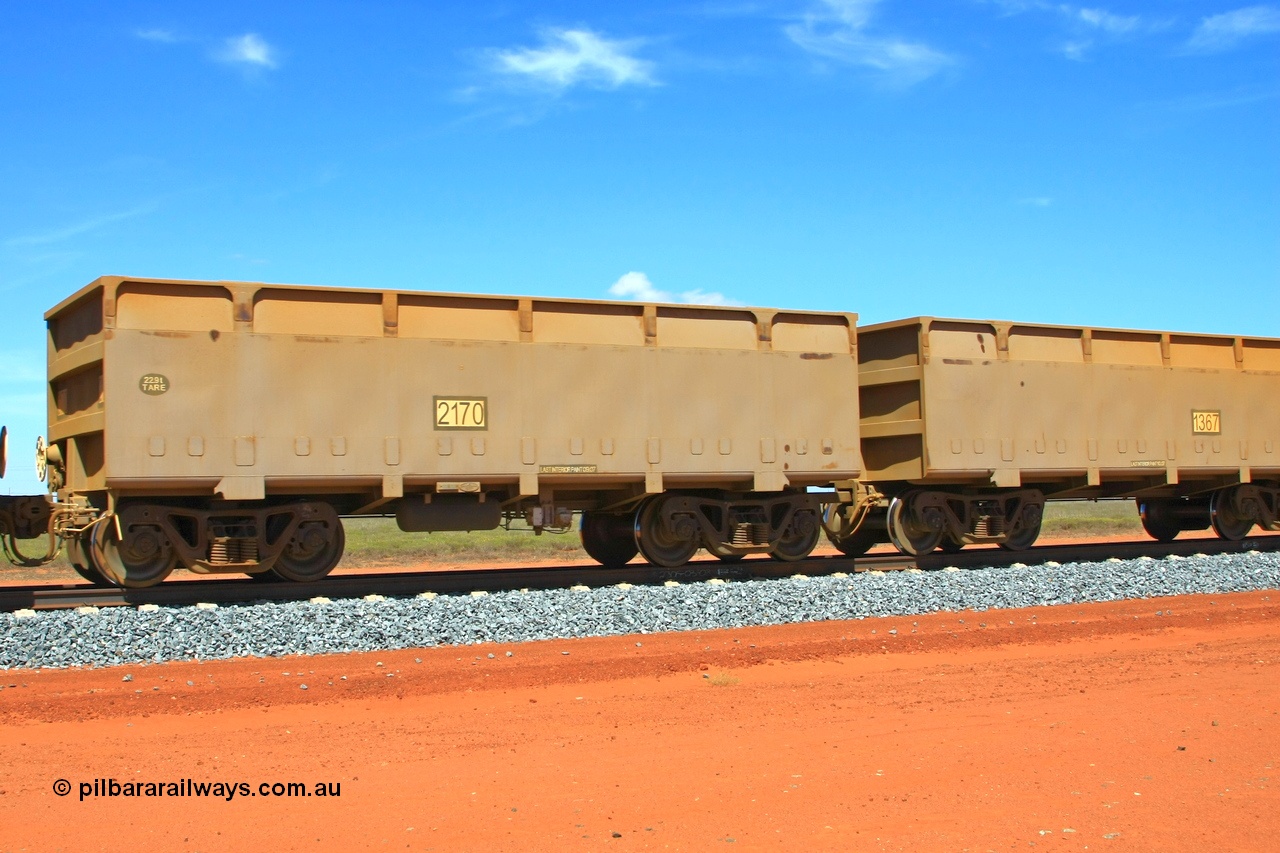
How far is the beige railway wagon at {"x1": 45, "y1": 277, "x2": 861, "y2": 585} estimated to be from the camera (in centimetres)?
1140

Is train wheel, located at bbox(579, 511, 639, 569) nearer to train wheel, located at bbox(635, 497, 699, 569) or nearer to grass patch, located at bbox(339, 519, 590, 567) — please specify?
train wheel, located at bbox(635, 497, 699, 569)

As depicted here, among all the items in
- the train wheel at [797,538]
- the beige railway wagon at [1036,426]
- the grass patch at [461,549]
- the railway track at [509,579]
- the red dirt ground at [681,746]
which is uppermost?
the beige railway wagon at [1036,426]

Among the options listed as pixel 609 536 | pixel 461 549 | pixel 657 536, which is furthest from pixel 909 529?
pixel 461 549

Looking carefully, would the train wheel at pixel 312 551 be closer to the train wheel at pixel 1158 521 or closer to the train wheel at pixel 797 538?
the train wheel at pixel 797 538

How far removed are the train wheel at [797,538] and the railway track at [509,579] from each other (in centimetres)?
27

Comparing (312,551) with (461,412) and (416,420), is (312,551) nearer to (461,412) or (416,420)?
(416,420)

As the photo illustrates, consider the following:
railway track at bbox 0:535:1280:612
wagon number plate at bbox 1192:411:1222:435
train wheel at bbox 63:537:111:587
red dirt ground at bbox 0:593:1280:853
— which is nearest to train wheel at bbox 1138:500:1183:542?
wagon number plate at bbox 1192:411:1222:435

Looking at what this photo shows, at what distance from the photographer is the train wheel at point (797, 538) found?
14.6 meters

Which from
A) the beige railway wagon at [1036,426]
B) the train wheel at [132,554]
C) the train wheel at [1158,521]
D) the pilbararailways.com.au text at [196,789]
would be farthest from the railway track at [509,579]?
the pilbararailways.com.au text at [196,789]

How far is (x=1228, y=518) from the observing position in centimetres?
1853

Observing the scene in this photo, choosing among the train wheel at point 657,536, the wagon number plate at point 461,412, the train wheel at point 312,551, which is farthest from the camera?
the train wheel at point 657,536

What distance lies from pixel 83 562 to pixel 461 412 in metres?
4.61

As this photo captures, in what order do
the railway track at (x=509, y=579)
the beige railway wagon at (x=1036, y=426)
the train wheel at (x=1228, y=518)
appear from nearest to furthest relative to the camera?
the railway track at (x=509, y=579)
the beige railway wagon at (x=1036, y=426)
the train wheel at (x=1228, y=518)

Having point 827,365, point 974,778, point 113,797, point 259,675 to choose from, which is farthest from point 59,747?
point 827,365
